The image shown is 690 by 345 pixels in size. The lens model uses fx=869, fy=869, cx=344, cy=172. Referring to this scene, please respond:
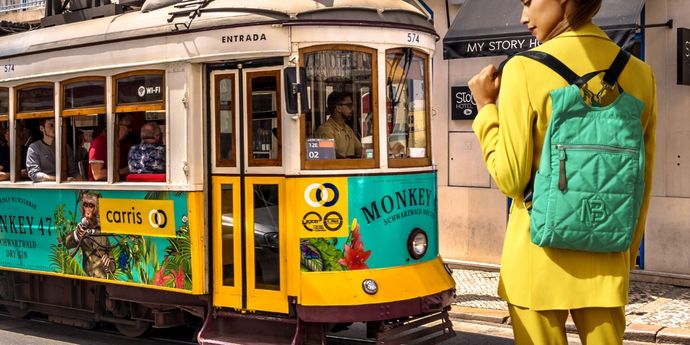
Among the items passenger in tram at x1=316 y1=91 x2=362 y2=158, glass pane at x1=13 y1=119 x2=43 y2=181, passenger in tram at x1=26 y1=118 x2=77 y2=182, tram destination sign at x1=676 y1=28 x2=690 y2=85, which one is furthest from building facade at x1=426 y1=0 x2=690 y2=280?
Answer: glass pane at x1=13 y1=119 x2=43 y2=181

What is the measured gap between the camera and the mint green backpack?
270 centimetres

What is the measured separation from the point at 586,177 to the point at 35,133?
7.06m

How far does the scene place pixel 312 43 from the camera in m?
6.41

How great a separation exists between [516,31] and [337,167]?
5269 mm

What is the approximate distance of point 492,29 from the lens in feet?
36.7

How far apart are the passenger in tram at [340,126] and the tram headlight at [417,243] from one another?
2.48 feet

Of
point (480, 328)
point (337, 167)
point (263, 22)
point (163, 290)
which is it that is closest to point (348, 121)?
point (337, 167)

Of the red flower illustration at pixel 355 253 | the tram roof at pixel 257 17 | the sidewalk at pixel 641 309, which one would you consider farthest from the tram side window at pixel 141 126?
the sidewalk at pixel 641 309

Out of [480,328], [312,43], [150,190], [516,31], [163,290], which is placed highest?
[516,31]

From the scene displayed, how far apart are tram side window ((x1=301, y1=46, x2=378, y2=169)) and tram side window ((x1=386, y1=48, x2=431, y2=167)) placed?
18 centimetres

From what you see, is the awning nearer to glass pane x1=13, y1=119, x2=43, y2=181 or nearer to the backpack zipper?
glass pane x1=13, y1=119, x2=43, y2=181

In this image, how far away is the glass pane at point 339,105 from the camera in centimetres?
646

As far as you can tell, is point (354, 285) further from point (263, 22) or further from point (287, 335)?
point (263, 22)

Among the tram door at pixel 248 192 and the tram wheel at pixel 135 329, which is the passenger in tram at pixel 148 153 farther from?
the tram wheel at pixel 135 329
